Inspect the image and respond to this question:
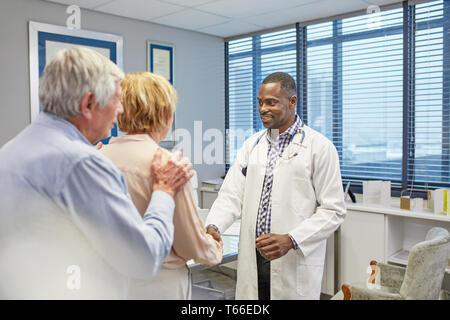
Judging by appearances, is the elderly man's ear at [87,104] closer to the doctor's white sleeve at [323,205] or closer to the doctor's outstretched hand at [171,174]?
the doctor's outstretched hand at [171,174]

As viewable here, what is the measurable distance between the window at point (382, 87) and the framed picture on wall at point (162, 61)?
40.9 inches

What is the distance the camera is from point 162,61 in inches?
150

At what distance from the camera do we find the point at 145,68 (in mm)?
3701

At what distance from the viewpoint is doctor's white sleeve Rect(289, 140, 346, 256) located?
158cm

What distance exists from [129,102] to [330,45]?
302cm

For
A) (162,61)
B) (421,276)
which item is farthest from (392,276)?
(162,61)

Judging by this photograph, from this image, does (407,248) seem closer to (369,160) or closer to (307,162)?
(369,160)

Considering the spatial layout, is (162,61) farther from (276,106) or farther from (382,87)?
(276,106)

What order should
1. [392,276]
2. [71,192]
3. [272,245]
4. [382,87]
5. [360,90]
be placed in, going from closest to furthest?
[71,192], [272,245], [392,276], [382,87], [360,90]

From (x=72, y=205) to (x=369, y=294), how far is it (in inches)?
65.9

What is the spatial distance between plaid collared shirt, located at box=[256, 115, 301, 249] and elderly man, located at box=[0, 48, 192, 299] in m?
0.90

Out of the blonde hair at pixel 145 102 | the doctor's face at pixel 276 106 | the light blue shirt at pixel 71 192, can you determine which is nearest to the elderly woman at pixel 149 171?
→ the blonde hair at pixel 145 102

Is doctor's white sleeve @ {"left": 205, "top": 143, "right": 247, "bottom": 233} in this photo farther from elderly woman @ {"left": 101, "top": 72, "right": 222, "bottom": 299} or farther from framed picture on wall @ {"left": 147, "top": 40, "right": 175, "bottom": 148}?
framed picture on wall @ {"left": 147, "top": 40, "right": 175, "bottom": 148}

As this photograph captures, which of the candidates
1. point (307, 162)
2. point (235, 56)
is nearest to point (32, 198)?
point (307, 162)
